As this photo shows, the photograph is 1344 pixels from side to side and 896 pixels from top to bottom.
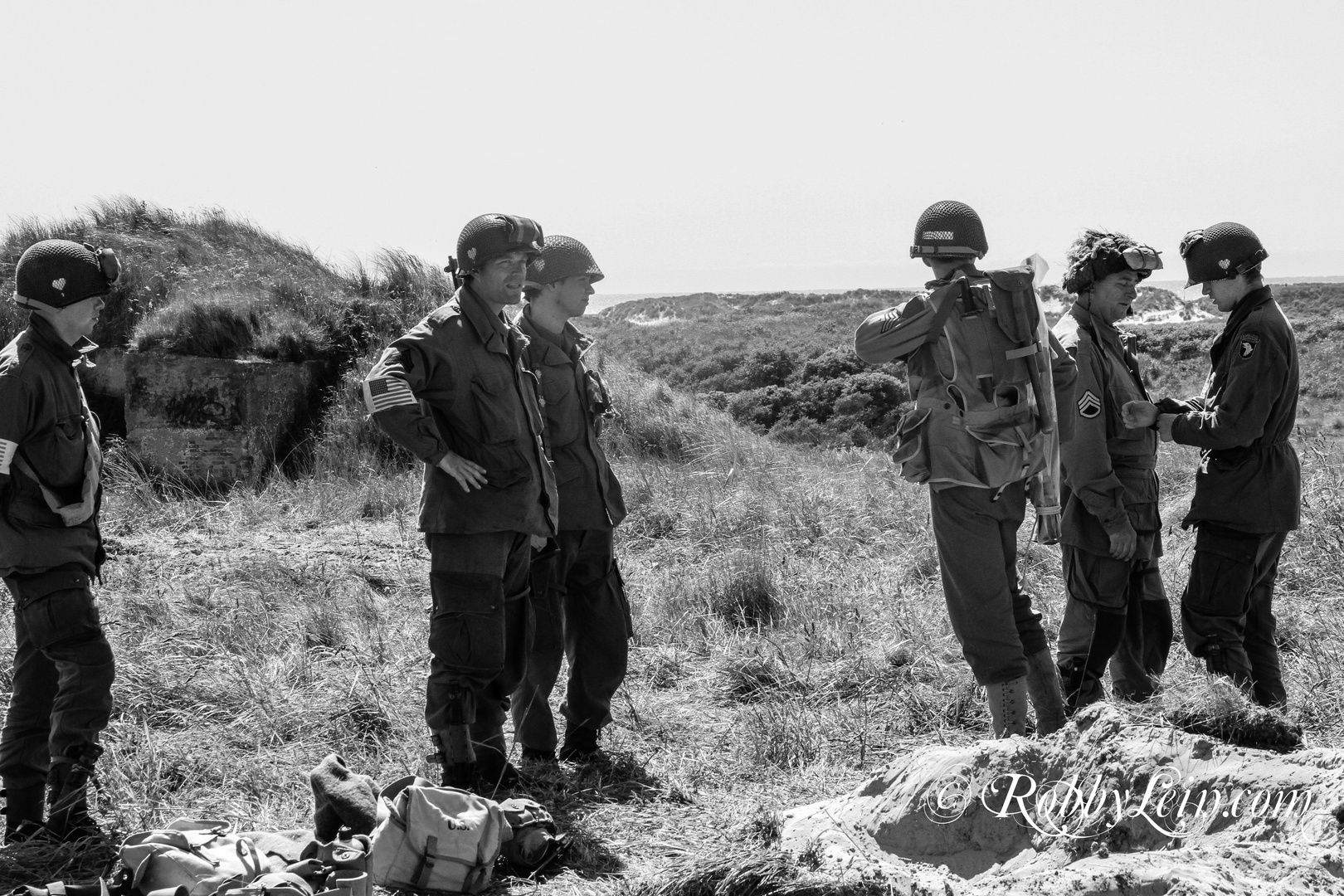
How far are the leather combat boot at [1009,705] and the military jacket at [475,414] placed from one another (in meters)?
1.78

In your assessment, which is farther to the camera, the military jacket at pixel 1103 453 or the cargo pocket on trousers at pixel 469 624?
the military jacket at pixel 1103 453

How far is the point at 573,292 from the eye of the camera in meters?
4.75

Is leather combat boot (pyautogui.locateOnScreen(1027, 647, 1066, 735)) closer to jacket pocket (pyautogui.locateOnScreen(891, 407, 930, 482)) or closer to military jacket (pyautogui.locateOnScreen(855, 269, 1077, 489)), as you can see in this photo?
military jacket (pyautogui.locateOnScreen(855, 269, 1077, 489))

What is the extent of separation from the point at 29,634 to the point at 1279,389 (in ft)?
15.1

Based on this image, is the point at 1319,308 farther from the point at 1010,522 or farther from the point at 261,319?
the point at 1010,522

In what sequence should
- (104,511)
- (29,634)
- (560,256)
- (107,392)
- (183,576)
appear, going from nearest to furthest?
(29,634)
(560,256)
(183,576)
(104,511)
(107,392)

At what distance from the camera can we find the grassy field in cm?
418

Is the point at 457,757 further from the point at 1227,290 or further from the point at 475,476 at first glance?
the point at 1227,290

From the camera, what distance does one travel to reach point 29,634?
12.4 feet

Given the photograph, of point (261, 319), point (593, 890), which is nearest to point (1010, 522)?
point (593, 890)

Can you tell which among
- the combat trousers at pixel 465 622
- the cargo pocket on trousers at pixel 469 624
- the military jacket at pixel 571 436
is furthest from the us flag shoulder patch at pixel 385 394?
the military jacket at pixel 571 436

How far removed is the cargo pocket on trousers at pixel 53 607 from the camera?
3.73 metres

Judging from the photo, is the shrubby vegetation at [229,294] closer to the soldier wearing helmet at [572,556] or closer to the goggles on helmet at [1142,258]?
the soldier wearing helmet at [572,556]

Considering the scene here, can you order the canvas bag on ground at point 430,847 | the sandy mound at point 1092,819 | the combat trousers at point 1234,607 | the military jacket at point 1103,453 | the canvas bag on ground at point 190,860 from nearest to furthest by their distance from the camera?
the sandy mound at point 1092,819
the canvas bag on ground at point 190,860
the canvas bag on ground at point 430,847
the combat trousers at point 1234,607
the military jacket at point 1103,453
